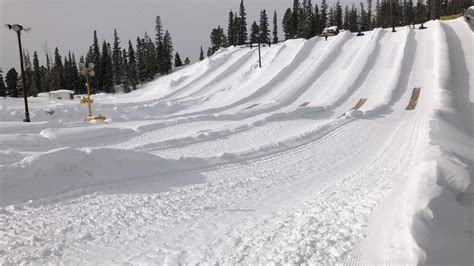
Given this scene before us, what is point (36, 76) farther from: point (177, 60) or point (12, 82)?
point (177, 60)

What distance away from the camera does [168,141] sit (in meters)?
10.5

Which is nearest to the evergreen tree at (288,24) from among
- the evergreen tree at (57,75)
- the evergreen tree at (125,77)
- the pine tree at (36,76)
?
the evergreen tree at (125,77)

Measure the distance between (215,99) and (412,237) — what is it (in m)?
25.5

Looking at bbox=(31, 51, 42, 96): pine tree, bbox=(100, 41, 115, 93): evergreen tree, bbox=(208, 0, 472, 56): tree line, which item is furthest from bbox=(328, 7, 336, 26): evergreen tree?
bbox=(31, 51, 42, 96): pine tree

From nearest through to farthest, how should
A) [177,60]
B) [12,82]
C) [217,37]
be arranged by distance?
[12,82] → [217,37] → [177,60]

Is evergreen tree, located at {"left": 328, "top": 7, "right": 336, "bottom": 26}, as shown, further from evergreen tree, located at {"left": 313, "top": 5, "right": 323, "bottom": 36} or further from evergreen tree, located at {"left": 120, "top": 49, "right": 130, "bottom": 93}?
evergreen tree, located at {"left": 120, "top": 49, "right": 130, "bottom": 93}

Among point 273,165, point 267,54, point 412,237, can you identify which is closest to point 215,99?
point 267,54

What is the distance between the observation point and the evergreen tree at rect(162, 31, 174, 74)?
219 feet

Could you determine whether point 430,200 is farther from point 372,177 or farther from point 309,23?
point 309,23

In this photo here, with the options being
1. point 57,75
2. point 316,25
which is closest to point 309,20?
point 316,25

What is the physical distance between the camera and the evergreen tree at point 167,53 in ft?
219

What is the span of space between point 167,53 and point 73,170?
6562 cm

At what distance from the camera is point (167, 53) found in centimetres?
6900

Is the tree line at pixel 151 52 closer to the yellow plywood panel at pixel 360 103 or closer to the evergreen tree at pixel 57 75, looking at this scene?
the evergreen tree at pixel 57 75
